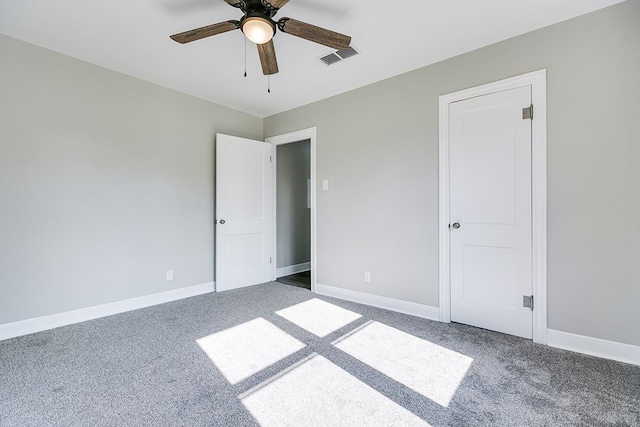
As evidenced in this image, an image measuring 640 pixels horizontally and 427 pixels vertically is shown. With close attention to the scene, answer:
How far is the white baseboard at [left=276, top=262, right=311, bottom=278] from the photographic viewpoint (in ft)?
15.6

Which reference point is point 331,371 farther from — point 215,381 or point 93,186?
point 93,186

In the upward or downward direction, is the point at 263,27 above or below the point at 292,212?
above

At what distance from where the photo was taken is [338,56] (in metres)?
2.75

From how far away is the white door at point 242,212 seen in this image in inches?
153

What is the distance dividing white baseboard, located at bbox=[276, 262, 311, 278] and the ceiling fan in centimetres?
342

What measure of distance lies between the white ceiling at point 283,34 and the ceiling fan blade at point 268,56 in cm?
33

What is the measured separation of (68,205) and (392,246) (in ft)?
10.7

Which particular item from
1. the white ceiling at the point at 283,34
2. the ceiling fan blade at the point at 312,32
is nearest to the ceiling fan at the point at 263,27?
the ceiling fan blade at the point at 312,32

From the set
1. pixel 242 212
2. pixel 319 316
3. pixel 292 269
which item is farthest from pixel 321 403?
Answer: pixel 292 269

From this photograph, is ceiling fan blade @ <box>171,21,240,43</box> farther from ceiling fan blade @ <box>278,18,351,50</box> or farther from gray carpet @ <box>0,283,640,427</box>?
gray carpet @ <box>0,283,640,427</box>

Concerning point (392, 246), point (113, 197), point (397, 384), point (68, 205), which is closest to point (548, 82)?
point (392, 246)

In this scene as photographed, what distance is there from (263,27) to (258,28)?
0.03 metres

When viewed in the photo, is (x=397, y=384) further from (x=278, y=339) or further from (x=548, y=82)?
(x=548, y=82)

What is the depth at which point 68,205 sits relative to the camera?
275cm
